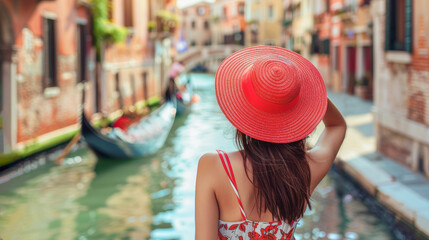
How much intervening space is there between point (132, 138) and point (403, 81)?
12.8ft

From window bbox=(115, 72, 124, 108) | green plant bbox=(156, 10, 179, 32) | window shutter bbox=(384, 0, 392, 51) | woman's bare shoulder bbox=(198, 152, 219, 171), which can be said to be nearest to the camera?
woman's bare shoulder bbox=(198, 152, 219, 171)

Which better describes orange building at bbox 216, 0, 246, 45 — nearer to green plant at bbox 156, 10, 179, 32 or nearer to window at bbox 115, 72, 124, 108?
green plant at bbox 156, 10, 179, 32

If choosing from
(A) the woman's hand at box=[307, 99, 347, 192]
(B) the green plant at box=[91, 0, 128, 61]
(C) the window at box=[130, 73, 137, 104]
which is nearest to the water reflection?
→ (A) the woman's hand at box=[307, 99, 347, 192]

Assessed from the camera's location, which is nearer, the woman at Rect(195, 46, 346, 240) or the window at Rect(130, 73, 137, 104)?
the woman at Rect(195, 46, 346, 240)

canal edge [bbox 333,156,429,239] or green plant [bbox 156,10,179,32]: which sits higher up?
green plant [bbox 156,10,179,32]

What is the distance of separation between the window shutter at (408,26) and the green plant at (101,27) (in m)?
6.71

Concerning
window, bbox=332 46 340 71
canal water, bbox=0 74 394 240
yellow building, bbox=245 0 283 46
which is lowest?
canal water, bbox=0 74 394 240

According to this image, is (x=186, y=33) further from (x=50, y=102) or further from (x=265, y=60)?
(x=265, y=60)

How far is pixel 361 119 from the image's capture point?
11.6 meters

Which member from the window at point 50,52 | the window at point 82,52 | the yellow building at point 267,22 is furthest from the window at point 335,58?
the yellow building at point 267,22

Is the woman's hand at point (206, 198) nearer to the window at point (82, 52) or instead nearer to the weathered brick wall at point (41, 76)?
the weathered brick wall at point (41, 76)

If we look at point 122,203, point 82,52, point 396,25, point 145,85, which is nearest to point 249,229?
point 122,203

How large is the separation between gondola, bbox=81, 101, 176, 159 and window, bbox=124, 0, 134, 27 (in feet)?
17.3

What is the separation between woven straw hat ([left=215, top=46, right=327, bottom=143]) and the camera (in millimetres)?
1379
